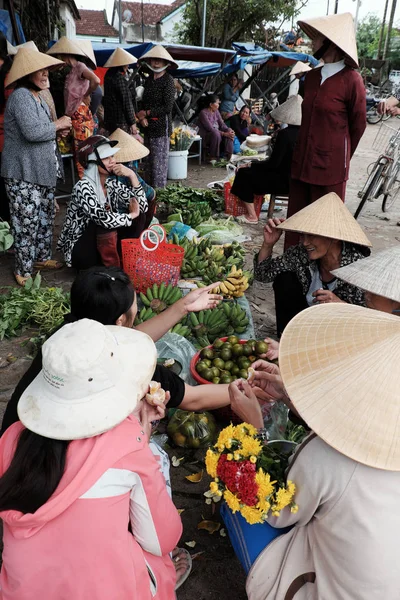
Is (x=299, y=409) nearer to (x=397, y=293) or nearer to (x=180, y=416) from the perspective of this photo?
(x=397, y=293)

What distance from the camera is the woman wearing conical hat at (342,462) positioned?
126cm

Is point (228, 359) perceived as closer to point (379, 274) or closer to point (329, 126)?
point (379, 274)

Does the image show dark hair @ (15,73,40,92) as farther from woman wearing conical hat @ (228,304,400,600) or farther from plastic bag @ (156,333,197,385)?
woman wearing conical hat @ (228,304,400,600)

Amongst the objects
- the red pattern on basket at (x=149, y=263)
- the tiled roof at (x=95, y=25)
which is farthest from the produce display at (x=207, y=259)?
the tiled roof at (x=95, y=25)

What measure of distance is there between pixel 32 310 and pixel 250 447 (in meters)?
2.82

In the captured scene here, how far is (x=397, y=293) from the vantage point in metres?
2.02

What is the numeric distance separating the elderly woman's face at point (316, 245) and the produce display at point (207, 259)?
1.45 m

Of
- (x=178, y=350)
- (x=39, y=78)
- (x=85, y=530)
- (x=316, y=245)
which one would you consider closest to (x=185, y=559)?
(x=85, y=530)

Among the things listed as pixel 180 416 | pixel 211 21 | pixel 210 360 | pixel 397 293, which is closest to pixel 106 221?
pixel 210 360

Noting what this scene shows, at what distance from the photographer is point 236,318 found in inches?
142

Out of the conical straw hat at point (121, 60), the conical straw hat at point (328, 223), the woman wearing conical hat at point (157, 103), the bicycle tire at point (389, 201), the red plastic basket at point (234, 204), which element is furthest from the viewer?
the bicycle tire at point (389, 201)

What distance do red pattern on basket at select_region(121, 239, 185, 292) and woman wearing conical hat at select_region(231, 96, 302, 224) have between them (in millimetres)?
2607

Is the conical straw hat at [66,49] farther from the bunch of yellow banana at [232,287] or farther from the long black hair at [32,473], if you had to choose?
the long black hair at [32,473]

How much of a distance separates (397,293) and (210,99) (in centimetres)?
1016
